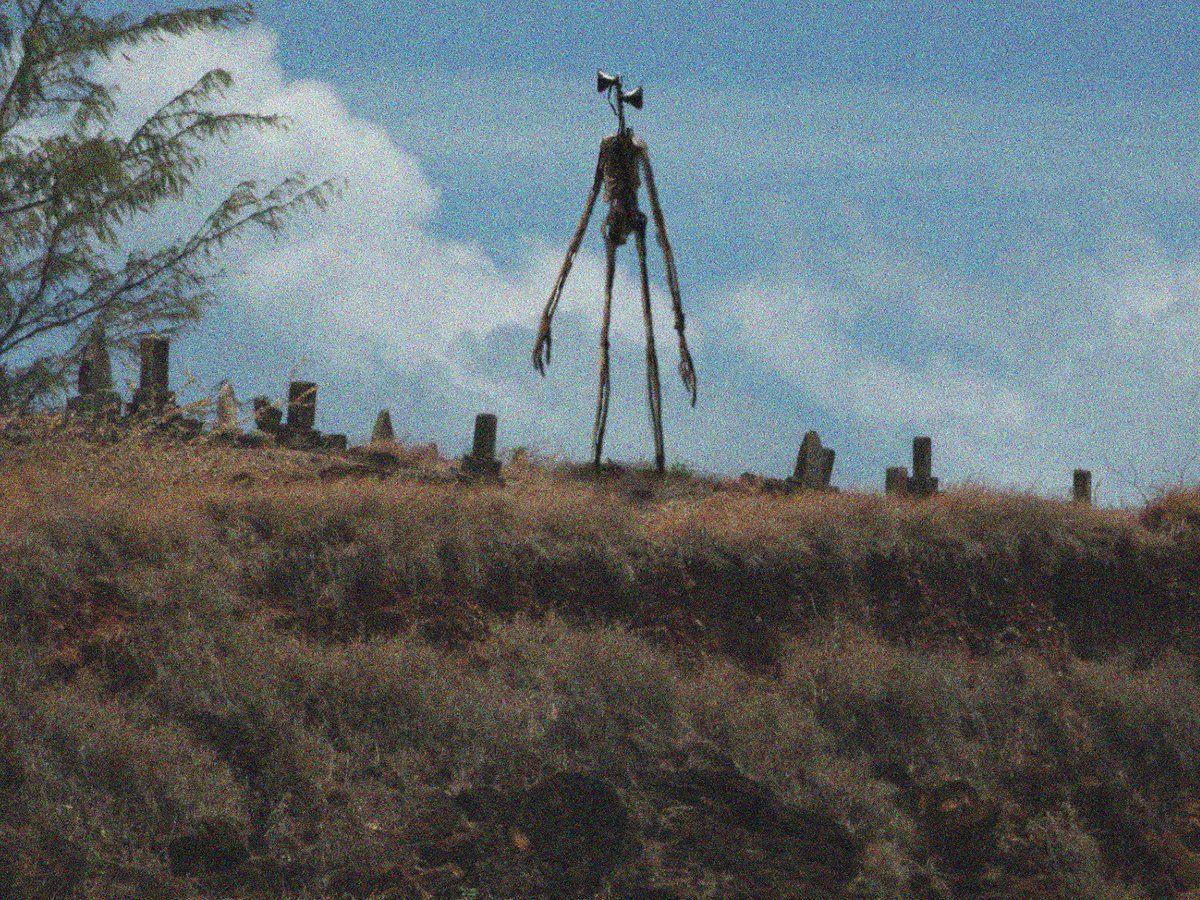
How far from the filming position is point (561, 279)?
12266 mm

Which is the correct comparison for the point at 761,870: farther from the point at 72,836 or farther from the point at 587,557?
the point at 72,836

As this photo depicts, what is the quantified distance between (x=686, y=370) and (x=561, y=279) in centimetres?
145

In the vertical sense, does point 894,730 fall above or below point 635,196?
below

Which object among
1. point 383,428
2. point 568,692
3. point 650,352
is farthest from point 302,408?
point 568,692

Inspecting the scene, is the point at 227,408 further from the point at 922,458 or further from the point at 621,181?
the point at 922,458

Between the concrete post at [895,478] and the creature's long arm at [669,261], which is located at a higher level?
the creature's long arm at [669,261]

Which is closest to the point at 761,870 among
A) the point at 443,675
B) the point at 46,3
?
the point at 443,675

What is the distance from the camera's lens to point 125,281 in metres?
15.2

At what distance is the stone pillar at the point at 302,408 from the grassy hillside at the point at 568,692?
227cm

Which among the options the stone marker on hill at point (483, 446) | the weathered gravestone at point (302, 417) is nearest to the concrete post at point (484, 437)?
the stone marker on hill at point (483, 446)

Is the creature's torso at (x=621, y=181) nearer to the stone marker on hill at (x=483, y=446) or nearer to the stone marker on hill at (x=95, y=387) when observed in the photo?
the stone marker on hill at (x=483, y=446)

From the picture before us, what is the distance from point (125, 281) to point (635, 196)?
642cm

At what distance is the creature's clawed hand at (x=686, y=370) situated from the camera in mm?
12469

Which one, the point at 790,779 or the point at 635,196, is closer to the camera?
the point at 790,779
